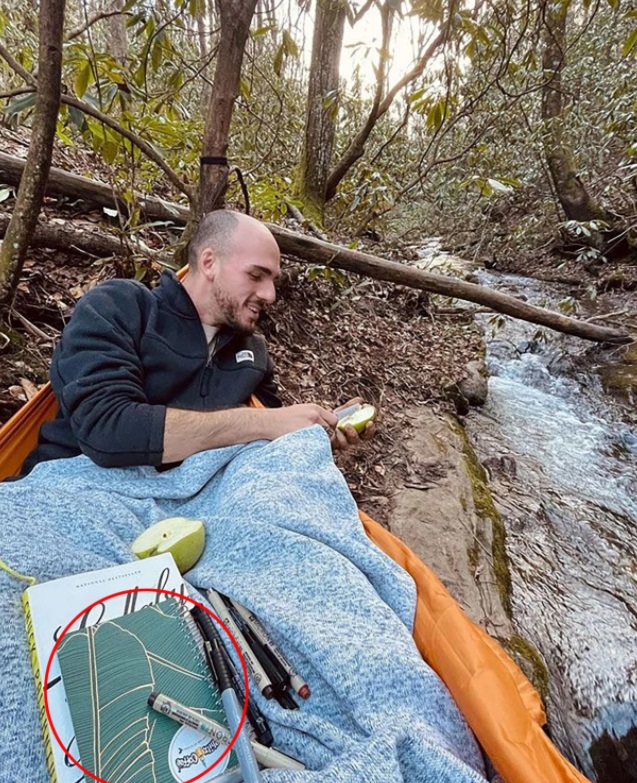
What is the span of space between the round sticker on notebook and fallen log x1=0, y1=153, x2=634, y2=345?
284 centimetres

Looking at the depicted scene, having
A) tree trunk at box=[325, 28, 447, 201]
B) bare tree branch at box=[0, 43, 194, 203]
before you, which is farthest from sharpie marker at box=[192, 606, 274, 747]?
tree trunk at box=[325, 28, 447, 201]

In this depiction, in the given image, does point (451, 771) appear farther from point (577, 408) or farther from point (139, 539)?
point (577, 408)

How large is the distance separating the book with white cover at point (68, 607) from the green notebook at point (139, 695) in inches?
1.1

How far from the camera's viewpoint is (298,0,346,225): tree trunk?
16.4ft

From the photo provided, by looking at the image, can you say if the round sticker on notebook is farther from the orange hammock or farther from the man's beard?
the man's beard

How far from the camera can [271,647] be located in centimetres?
105

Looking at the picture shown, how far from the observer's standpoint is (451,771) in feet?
2.77

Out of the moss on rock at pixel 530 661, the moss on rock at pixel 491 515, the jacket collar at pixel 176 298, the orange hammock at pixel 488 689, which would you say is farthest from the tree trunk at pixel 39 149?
the moss on rock at pixel 530 661

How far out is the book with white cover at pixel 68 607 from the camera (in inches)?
32.7

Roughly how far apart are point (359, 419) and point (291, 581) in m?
1.04

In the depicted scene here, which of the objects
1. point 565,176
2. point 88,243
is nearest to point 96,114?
point 88,243

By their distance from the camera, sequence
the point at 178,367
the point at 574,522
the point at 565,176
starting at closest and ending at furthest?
the point at 178,367
the point at 574,522
the point at 565,176

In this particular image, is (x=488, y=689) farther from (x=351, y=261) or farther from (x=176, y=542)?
(x=351, y=261)

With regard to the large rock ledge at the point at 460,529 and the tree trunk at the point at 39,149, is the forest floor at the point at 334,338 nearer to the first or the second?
the large rock ledge at the point at 460,529
